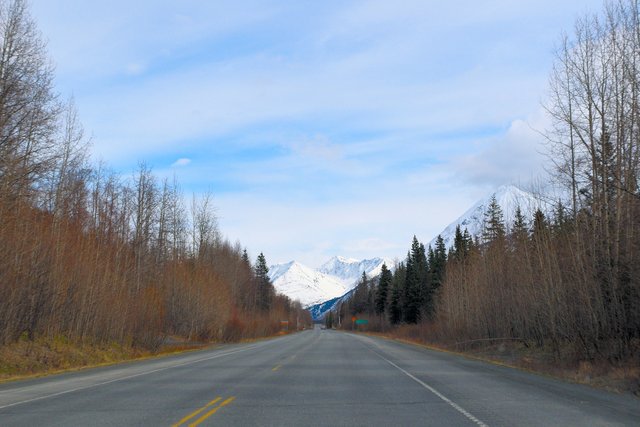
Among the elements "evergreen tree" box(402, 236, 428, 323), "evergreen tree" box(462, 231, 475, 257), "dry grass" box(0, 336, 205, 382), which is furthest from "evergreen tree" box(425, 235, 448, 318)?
"dry grass" box(0, 336, 205, 382)

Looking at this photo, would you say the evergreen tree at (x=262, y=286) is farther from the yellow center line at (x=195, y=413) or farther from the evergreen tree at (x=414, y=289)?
the yellow center line at (x=195, y=413)

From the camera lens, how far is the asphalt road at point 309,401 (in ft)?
29.3

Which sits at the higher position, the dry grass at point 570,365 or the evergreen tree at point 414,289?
the evergreen tree at point 414,289

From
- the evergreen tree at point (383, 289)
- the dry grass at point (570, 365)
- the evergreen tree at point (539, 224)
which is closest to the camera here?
the dry grass at point (570, 365)

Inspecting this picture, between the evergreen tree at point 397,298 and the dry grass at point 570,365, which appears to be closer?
the dry grass at point 570,365

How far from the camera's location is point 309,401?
36.9 ft

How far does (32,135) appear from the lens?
21797mm

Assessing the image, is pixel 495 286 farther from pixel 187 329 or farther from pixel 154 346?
pixel 187 329

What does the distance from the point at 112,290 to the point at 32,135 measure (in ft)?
35.1

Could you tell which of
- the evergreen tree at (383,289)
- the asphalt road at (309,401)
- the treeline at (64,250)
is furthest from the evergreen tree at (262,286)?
the asphalt road at (309,401)

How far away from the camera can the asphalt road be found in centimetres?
895

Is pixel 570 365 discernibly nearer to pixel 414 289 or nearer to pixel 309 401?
pixel 309 401

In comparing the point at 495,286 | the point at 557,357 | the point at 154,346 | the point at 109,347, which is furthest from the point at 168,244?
the point at 557,357

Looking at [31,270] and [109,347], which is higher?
[31,270]
